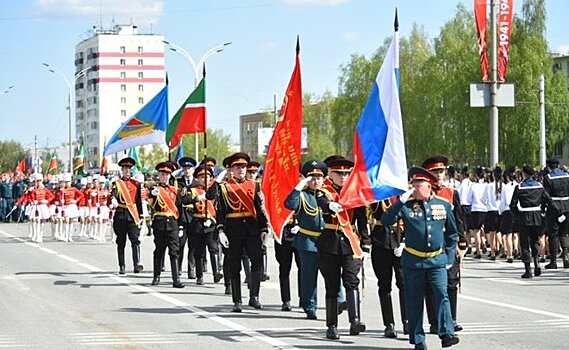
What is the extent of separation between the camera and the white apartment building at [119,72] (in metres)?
172

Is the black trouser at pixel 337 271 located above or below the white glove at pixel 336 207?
below

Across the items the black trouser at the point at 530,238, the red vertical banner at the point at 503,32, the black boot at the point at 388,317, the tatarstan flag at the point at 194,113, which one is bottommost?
the black boot at the point at 388,317

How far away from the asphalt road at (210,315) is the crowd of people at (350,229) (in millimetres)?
367

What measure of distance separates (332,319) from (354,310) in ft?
0.95

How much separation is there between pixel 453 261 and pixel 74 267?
42.5 ft

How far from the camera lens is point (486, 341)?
488 inches

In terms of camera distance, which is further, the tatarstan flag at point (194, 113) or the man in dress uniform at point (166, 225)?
the tatarstan flag at point (194, 113)

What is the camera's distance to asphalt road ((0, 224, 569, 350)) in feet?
41.0

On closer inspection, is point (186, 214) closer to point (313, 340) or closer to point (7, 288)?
point (7, 288)

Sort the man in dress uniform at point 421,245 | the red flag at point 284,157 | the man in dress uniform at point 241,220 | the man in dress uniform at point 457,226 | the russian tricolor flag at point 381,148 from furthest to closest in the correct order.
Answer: the man in dress uniform at point 241,220 < the red flag at point 284,157 < the man in dress uniform at point 457,226 < the russian tricolor flag at point 381,148 < the man in dress uniform at point 421,245

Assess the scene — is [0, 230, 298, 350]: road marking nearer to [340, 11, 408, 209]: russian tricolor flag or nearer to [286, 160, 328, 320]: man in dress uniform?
[286, 160, 328, 320]: man in dress uniform

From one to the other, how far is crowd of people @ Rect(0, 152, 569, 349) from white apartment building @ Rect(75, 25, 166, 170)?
148507 millimetres

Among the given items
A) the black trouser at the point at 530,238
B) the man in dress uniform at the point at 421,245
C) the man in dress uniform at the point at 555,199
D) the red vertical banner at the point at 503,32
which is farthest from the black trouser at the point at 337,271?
the red vertical banner at the point at 503,32

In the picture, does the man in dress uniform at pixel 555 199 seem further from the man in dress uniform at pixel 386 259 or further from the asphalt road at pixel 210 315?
the man in dress uniform at pixel 386 259
